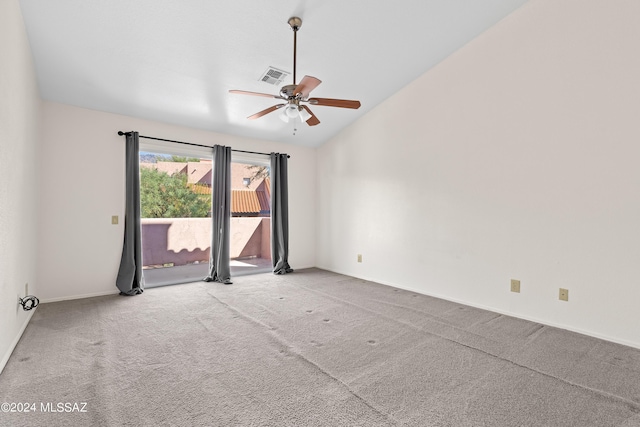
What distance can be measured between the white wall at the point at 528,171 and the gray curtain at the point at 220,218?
96.3 inches

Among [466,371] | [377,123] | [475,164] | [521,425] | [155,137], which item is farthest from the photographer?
[377,123]

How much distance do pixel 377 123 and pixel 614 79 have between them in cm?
270

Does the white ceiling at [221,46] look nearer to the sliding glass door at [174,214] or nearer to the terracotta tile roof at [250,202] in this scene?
the sliding glass door at [174,214]

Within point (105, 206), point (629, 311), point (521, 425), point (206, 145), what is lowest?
point (521, 425)

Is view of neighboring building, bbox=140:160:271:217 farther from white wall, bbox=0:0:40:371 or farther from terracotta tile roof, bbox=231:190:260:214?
white wall, bbox=0:0:40:371

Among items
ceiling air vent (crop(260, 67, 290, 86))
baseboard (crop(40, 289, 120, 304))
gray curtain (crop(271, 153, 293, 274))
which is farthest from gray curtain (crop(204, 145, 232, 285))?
ceiling air vent (crop(260, 67, 290, 86))

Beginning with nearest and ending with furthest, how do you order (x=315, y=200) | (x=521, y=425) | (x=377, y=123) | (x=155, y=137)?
(x=521, y=425), (x=155, y=137), (x=377, y=123), (x=315, y=200)

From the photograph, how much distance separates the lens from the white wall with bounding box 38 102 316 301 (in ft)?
12.1

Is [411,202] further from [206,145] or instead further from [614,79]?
[206,145]

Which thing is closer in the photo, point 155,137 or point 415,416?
point 415,416

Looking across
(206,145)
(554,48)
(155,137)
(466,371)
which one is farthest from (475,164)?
(155,137)

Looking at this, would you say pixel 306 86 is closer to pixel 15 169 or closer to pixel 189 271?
pixel 15 169

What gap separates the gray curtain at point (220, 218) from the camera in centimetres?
477

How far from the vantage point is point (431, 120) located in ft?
13.1
